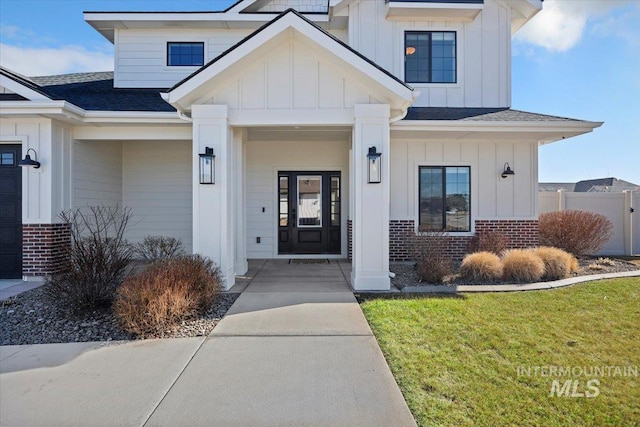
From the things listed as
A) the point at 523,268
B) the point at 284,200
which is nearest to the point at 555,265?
the point at 523,268

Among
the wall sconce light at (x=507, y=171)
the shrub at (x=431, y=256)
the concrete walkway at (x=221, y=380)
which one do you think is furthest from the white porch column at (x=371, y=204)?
the wall sconce light at (x=507, y=171)

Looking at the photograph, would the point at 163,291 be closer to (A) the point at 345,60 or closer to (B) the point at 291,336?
(B) the point at 291,336

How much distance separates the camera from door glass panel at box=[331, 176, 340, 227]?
1107 cm

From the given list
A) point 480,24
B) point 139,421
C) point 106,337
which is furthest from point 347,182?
point 139,421

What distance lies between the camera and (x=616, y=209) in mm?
11180

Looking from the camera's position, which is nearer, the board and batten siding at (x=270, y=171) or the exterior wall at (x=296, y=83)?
the exterior wall at (x=296, y=83)

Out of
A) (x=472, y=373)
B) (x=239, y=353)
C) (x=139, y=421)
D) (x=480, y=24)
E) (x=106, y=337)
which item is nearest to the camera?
(x=139, y=421)

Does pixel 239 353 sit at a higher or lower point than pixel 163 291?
lower

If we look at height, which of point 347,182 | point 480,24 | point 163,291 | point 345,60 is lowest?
point 163,291

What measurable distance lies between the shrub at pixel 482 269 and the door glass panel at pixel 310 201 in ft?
15.5

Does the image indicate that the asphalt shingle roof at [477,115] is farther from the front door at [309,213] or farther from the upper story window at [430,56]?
the front door at [309,213]

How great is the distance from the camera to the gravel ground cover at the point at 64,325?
4.72 metres

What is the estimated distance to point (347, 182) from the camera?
11.0 metres

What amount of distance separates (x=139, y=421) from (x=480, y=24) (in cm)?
1224
